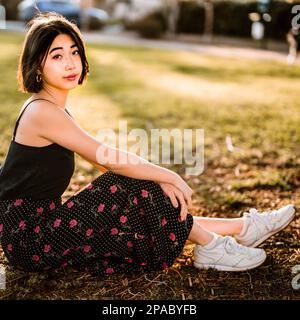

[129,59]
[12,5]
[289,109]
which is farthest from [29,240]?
[12,5]

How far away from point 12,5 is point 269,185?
2202cm

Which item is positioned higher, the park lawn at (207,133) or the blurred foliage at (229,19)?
the blurred foliage at (229,19)

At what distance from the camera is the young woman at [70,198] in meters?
2.30

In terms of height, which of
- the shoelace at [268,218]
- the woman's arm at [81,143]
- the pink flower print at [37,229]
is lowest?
the shoelace at [268,218]

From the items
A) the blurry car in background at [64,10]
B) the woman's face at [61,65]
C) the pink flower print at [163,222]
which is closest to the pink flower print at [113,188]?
the pink flower print at [163,222]

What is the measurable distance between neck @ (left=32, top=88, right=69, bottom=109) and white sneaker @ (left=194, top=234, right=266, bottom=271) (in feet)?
2.94

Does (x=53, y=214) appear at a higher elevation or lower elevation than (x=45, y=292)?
higher

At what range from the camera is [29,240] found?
2297 mm

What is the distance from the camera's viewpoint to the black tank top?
7.66 ft

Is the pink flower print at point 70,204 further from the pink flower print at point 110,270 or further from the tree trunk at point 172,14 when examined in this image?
the tree trunk at point 172,14

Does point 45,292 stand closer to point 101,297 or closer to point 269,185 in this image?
point 101,297
